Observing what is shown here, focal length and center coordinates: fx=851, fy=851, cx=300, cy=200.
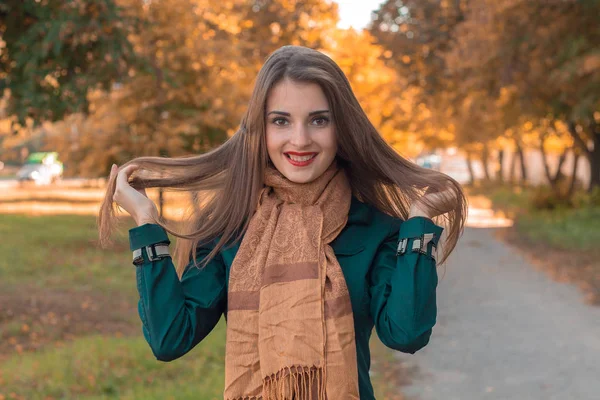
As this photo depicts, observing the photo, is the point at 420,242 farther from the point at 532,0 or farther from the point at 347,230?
the point at 532,0

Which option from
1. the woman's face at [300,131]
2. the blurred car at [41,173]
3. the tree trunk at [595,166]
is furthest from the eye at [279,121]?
the blurred car at [41,173]

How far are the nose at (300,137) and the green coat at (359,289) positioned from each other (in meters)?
0.27

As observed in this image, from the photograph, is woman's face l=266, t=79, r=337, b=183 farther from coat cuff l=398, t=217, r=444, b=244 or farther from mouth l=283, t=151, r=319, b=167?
coat cuff l=398, t=217, r=444, b=244

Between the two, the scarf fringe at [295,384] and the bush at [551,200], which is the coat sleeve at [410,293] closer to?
the scarf fringe at [295,384]

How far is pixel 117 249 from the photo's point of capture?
15.9 meters

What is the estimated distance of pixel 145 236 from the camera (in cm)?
232

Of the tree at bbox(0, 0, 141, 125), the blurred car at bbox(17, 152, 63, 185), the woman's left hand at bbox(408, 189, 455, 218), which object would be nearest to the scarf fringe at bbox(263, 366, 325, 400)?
the woman's left hand at bbox(408, 189, 455, 218)

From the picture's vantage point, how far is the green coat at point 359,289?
2.26 meters

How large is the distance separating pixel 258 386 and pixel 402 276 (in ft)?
1.68

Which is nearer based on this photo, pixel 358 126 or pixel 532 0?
pixel 358 126

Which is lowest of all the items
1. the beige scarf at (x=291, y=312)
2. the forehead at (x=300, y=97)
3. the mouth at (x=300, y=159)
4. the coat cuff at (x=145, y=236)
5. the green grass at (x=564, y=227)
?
the beige scarf at (x=291, y=312)

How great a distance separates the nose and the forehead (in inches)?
2.1

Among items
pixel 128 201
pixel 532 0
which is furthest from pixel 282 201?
pixel 532 0

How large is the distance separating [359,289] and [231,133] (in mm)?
14375
